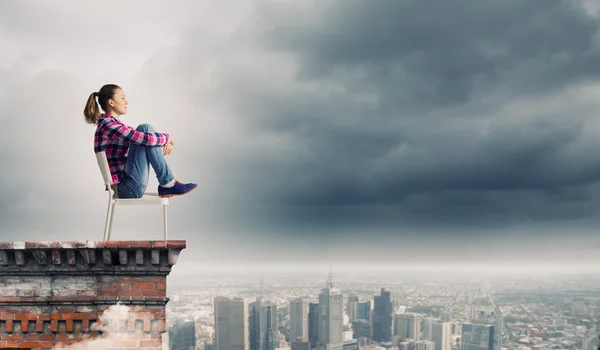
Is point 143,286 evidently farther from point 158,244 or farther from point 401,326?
point 401,326

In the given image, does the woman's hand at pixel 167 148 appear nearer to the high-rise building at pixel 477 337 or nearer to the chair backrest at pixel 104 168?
the chair backrest at pixel 104 168

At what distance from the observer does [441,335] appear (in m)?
38.3

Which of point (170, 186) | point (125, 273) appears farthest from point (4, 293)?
point (170, 186)

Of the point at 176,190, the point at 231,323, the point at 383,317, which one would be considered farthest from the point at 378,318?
the point at 176,190

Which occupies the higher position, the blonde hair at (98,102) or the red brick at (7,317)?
the blonde hair at (98,102)

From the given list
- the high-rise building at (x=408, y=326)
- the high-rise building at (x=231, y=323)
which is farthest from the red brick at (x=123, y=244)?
the high-rise building at (x=408, y=326)

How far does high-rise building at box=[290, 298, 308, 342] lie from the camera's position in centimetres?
3925

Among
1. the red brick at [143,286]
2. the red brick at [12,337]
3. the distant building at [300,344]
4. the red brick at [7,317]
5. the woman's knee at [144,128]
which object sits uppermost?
the woman's knee at [144,128]

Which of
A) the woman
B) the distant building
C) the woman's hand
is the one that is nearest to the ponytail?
the woman

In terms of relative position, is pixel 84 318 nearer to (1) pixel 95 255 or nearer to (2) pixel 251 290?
(1) pixel 95 255

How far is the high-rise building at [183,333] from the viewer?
30.9 metres

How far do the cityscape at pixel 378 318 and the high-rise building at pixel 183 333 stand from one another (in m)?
0.06

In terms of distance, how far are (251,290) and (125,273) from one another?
35718 mm

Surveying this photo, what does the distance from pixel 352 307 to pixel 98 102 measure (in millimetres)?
38936
